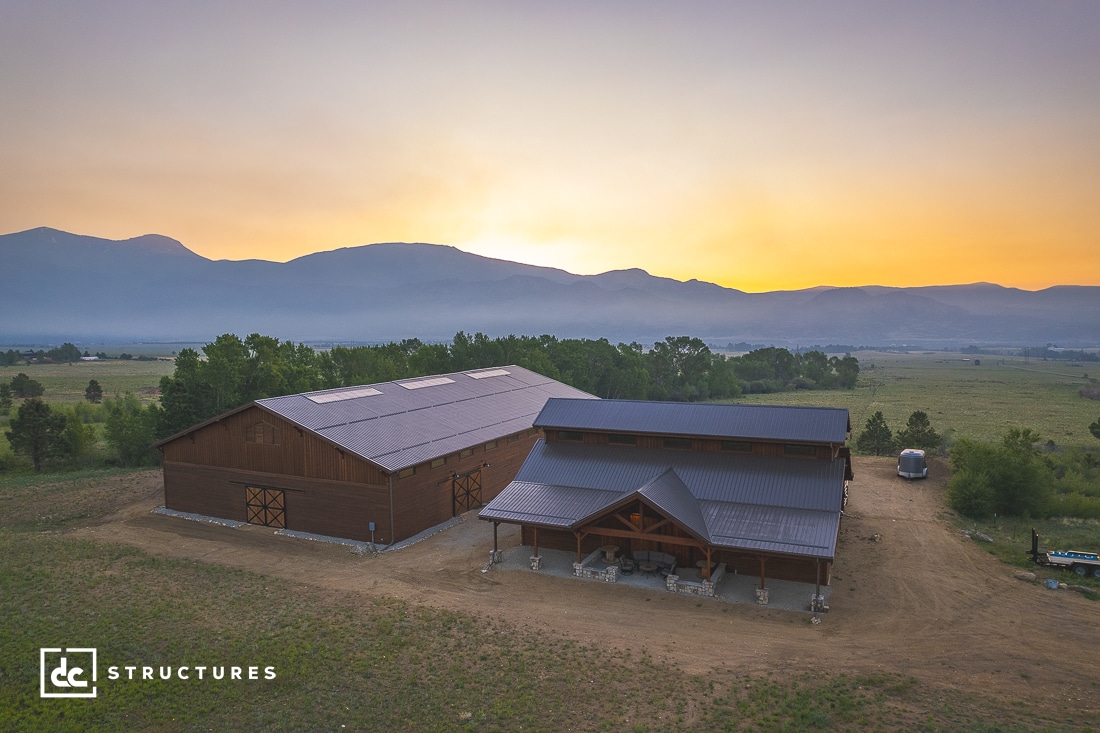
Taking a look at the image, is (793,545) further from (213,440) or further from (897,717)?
(213,440)

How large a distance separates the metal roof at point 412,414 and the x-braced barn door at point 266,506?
15.4 ft

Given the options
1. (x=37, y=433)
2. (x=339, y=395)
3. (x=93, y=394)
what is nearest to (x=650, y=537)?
(x=339, y=395)

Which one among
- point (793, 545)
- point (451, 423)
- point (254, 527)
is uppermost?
point (451, 423)

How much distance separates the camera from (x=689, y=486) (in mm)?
27172

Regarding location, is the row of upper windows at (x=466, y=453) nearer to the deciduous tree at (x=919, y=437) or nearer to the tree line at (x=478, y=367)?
the tree line at (x=478, y=367)

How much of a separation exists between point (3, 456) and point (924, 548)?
66899 millimetres

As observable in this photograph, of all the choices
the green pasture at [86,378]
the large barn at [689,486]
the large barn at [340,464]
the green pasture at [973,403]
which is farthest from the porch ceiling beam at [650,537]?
the green pasture at [86,378]

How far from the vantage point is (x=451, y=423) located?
3841cm

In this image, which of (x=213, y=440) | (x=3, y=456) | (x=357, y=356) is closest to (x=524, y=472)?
(x=213, y=440)

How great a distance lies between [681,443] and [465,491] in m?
13.7

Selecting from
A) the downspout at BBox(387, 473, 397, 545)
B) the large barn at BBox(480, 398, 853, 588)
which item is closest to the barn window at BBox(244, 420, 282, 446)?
the downspout at BBox(387, 473, 397, 545)

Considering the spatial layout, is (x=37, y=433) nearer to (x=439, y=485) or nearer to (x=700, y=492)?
(x=439, y=485)

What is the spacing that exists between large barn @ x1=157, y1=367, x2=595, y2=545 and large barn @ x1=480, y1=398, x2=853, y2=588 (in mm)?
3639

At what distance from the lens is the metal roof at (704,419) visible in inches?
1090
